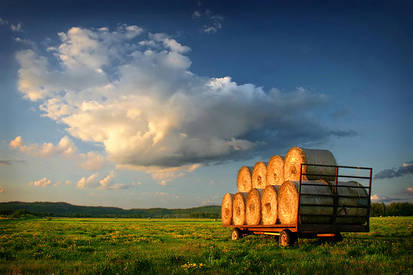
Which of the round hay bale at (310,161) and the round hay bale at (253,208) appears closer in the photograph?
the round hay bale at (310,161)

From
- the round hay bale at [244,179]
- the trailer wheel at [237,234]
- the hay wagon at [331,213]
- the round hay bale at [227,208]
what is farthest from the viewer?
the round hay bale at [227,208]

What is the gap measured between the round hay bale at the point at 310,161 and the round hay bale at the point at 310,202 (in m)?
0.56

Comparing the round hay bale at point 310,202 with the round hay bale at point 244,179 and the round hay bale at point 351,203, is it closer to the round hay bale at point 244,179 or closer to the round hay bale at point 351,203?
the round hay bale at point 351,203

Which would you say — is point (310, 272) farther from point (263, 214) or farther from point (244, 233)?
point (244, 233)

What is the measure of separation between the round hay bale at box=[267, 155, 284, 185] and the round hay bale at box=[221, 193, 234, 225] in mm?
3491

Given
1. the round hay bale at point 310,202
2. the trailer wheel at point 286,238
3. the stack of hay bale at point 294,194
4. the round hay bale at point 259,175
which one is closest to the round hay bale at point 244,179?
the round hay bale at point 259,175

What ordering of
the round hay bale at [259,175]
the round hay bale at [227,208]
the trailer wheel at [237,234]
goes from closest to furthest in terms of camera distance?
1. the trailer wheel at [237,234]
2. the round hay bale at [259,175]
3. the round hay bale at [227,208]

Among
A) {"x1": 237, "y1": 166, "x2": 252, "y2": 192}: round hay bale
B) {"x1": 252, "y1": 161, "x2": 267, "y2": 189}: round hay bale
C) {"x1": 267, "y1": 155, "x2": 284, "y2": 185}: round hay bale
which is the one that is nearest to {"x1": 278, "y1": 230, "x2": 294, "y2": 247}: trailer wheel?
{"x1": 267, "y1": 155, "x2": 284, "y2": 185}: round hay bale

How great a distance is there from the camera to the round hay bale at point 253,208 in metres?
16.5

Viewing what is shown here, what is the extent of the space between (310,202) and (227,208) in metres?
7.59

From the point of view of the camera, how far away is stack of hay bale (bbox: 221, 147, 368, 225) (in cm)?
1360

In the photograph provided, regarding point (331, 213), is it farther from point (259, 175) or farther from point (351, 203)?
point (259, 175)

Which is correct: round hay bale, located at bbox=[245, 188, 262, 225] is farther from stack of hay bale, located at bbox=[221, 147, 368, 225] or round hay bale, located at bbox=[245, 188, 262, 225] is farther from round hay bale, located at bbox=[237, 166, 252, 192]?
round hay bale, located at bbox=[237, 166, 252, 192]

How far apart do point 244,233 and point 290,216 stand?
16.7 ft
